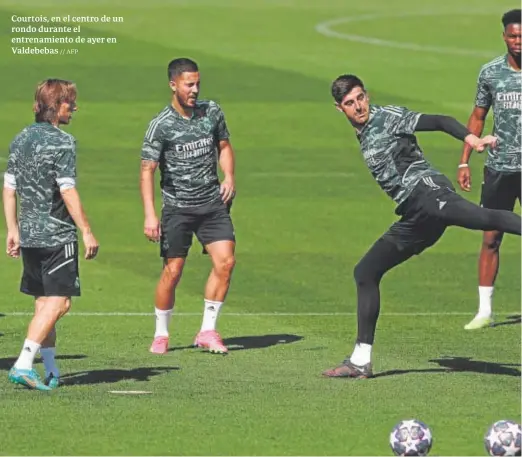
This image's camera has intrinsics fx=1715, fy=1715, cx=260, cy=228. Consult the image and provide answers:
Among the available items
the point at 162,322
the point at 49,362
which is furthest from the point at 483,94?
the point at 49,362

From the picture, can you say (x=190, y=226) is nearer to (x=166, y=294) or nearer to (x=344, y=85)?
(x=166, y=294)

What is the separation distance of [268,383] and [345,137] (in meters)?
17.7

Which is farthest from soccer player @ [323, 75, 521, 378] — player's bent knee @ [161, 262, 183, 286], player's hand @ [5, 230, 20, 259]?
player's hand @ [5, 230, 20, 259]

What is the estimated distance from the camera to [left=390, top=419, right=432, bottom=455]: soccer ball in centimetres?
986

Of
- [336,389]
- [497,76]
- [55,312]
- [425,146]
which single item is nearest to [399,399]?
[336,389]

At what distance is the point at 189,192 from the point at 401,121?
95.4 inches

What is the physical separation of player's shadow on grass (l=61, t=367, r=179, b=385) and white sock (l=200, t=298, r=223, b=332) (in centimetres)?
120

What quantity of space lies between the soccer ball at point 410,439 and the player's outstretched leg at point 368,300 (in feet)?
10.2

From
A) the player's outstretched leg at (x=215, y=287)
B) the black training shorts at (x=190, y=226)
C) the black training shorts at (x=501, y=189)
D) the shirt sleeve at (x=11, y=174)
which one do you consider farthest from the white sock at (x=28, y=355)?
the black training shorts at (x=501, y=189)

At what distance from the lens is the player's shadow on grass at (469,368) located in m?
13.2

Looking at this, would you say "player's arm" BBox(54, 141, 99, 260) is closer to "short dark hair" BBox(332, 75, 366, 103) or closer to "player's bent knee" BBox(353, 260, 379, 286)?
"short dark hair" BBox(332, 75, 366, 103)

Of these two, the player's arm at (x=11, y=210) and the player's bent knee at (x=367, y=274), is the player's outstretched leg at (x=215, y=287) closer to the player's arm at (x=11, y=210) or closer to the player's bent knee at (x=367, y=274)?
the player's bent knee at (x=367, y=274)

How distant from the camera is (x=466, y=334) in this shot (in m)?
15.4

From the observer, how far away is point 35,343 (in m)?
12.4
